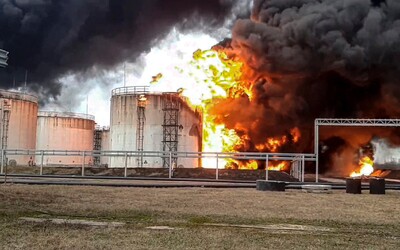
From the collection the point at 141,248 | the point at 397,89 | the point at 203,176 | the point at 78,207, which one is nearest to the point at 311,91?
the point at 397,89

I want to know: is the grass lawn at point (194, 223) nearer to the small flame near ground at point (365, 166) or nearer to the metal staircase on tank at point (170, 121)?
the metal staircase on tank at point (170, 121)

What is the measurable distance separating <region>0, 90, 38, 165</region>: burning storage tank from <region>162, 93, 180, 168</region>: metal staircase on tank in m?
20.0

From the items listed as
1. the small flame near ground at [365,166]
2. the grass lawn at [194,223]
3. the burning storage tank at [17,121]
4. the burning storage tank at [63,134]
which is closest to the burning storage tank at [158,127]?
the burning storage tank at [17,121]

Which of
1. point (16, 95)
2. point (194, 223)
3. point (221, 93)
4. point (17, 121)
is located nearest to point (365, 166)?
point (221, 93)

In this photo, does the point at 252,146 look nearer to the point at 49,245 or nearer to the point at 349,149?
the point at 349,149

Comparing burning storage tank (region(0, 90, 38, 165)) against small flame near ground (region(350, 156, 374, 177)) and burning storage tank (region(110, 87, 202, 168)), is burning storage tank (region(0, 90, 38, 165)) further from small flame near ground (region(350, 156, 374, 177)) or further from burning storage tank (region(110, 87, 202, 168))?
small flame near ground (region(350, 156, 374, 177))

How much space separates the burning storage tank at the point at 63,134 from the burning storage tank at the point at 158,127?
76.6 ft

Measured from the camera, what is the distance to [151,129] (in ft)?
188

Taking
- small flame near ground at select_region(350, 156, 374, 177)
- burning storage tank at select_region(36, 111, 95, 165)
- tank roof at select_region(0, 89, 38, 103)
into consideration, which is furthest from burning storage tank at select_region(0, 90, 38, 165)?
small flame near ground at select_region(350, 156, 374, 177)

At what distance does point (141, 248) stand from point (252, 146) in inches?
1656

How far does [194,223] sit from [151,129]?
146 ft

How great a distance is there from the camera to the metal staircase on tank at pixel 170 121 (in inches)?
2228

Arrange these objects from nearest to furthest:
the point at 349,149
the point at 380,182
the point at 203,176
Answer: the point at 380,182 → the point at 203,176 → the point at 349,149

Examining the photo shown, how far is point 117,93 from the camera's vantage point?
60.5m
